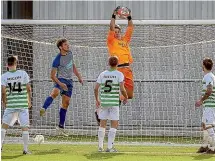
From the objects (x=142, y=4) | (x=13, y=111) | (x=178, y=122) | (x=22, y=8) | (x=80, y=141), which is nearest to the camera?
(x=13, y=111)

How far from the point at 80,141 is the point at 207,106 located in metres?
3.41

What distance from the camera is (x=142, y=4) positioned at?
2012cm

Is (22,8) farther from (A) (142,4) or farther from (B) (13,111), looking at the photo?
(B) (13,111)

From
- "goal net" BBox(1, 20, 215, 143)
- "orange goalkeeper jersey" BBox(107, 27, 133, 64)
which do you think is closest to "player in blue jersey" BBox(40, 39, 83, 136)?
"orange goalkeeper jersey" BBox(107, 27, 133, 64)

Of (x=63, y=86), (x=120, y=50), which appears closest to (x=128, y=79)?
(x=120, y=50)

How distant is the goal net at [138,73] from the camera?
17.6 meters

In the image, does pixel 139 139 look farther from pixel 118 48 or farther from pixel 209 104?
pixel 209 104

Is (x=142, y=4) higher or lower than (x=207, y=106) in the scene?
higher

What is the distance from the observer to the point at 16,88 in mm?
13711

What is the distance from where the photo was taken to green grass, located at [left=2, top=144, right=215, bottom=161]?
1312 cm

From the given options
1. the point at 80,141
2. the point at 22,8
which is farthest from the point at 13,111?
the point at 22,8

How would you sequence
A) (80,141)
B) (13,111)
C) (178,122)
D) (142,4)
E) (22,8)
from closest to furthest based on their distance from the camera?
(13,111)
(80,141)
(178,122)
(142,4)
(22,8)

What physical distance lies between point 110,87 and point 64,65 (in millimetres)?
1935

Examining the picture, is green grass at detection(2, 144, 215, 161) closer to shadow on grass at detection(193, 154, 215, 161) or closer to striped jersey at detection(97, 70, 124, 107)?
shadow on grass at detection(193, 154, 215, 161)
